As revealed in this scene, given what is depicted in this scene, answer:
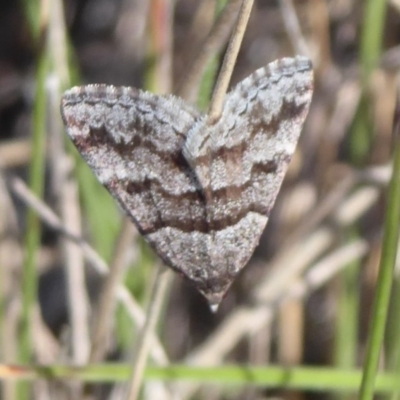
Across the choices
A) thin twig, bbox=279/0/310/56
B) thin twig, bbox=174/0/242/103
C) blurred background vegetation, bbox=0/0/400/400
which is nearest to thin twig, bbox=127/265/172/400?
blurred background vegetation, bbox=0/0/400/400

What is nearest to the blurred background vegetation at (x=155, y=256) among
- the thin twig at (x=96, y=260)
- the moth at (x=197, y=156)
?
the thin twig at (x=96, y=260)

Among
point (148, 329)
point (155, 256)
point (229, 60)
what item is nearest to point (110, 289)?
point (148, 329)

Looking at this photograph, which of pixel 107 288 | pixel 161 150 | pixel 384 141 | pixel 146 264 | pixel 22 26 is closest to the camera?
pixel 161 150

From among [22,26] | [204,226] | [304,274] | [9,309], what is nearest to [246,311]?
[304,274]

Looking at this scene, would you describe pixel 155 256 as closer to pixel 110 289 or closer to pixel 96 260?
pixel 96 260

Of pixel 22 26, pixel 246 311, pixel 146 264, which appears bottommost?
pixel 246 311

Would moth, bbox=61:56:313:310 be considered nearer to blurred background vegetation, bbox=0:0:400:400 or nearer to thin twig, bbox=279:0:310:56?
blurred background vegetation, bbox=0:0:400:400

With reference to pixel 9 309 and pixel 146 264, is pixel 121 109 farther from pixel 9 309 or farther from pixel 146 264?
pixel 9 309
